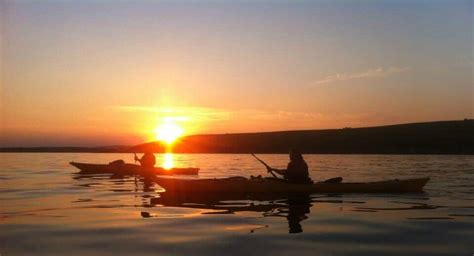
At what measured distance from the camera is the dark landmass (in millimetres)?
98812

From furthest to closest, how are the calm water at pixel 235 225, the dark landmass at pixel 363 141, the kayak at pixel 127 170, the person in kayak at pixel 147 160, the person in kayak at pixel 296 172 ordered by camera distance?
1. the dark landmass at pixel 363 141
2. the kayak at pixel 127 170
3. the person in kayak at pixel 147 160
4. the person in kayak at pixel 296 172
5. the calm water at pixel 235 225

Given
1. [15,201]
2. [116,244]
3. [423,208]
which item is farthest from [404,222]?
[15,201]

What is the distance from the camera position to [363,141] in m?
111

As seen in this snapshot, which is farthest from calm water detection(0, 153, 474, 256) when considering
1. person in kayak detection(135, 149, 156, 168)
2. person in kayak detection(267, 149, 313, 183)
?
person in kayak detection(135, 149, 156, 168)

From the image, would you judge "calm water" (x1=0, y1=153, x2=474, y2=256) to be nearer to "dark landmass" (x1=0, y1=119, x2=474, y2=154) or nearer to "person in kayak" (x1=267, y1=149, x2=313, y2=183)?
"person in kayak" (x1=267, y1=149, x2=313, y2=183)

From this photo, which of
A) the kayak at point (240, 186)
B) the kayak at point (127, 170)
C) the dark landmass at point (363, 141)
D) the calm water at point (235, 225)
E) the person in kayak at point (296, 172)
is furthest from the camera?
the dark landmass at point (363, 141)

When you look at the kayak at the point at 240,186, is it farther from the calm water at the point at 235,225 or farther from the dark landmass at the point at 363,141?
the dark landmass at the point at 363,141

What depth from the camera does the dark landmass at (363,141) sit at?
98812 millimetres

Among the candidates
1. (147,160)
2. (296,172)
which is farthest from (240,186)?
(147,160)

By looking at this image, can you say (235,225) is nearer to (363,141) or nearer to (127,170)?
(127,170)

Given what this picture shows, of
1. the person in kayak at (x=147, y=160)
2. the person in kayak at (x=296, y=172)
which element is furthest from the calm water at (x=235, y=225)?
the person in kayak at (x=147, y=160)

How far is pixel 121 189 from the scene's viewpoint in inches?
912

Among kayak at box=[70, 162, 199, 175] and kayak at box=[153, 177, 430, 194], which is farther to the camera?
kayak at box=[70, 162, 199, 175]

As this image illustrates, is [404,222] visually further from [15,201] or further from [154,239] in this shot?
[15,201]
